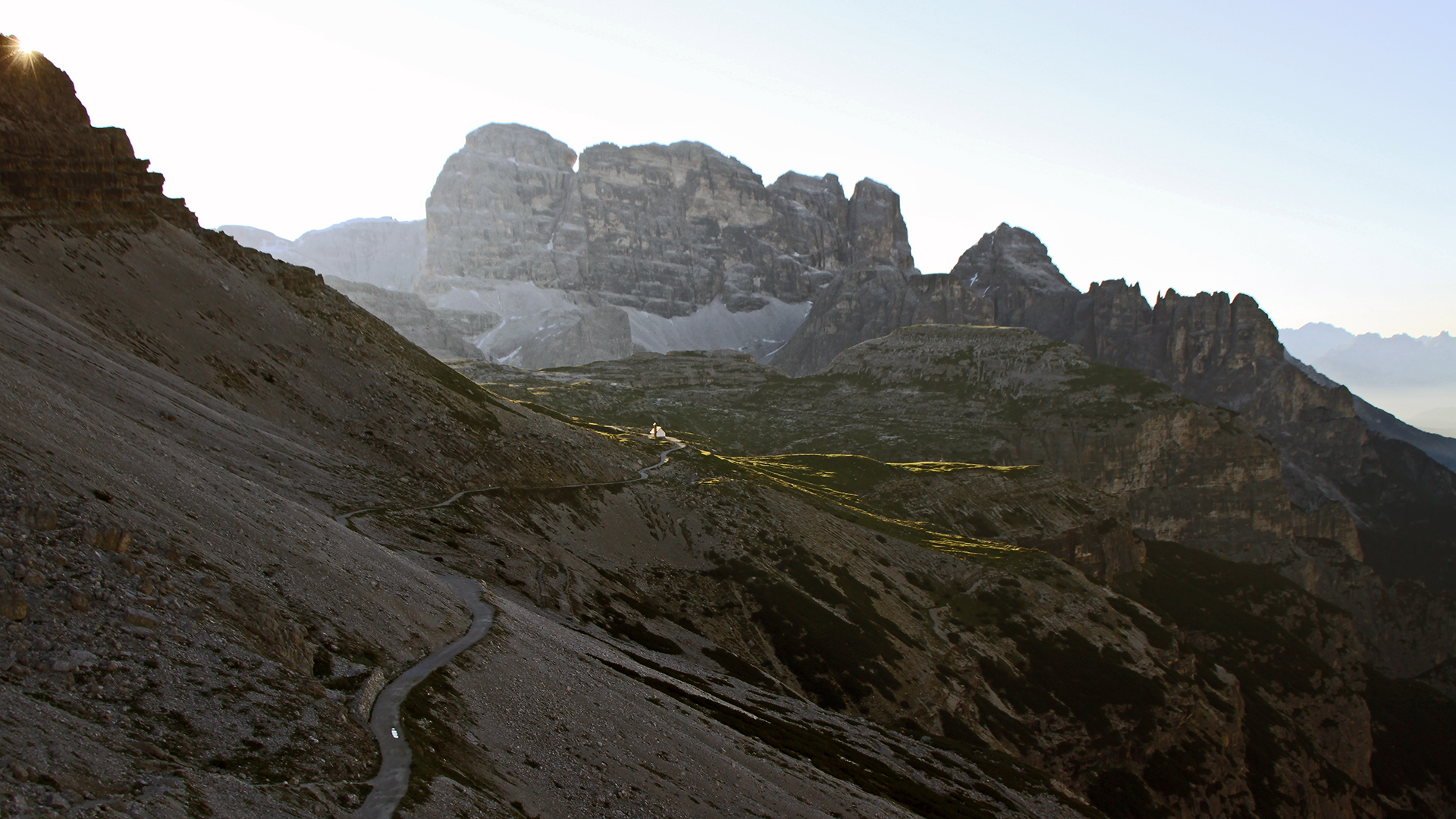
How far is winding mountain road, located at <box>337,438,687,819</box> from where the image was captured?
81.0 ft

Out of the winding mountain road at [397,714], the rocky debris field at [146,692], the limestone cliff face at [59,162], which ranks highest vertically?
the limestone cliff face at [59,162]

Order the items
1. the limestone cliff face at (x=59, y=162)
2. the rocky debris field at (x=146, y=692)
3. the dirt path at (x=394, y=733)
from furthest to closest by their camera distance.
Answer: the limestone cliff face at (x=59, y=162) < the dirt path at (x=394, y=733) < the rocky debris field at (x=146, y=692)

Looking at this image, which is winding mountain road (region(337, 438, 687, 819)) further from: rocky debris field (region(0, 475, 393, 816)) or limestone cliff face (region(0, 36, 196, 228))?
limestone cliff face (region(0, 36, 196, 228))

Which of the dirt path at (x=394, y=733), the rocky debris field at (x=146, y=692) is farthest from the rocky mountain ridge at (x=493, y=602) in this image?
the dirt path at (x=394, y=733)

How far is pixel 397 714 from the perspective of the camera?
30812mm

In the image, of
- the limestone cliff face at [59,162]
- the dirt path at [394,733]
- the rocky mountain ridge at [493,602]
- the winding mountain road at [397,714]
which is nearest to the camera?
the dirt path at [394,733]

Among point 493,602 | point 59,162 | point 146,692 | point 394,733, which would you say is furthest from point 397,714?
point 59,162

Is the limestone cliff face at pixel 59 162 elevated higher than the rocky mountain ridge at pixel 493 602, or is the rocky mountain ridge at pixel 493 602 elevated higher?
the limestone cliff face at pixel 59 162

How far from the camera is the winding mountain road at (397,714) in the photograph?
81.0 ft

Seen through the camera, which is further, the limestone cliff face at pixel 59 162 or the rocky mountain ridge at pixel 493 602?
the limestone cliff face at pixel 59 162

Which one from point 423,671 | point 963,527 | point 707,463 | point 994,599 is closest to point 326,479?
point 423,671

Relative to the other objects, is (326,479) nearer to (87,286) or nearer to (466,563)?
(466,563)

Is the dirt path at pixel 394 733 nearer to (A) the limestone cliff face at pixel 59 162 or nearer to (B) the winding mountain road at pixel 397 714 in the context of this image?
(B) the winding mountain road at pixel 397 714

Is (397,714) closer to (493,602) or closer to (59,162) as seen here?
(493,602)
